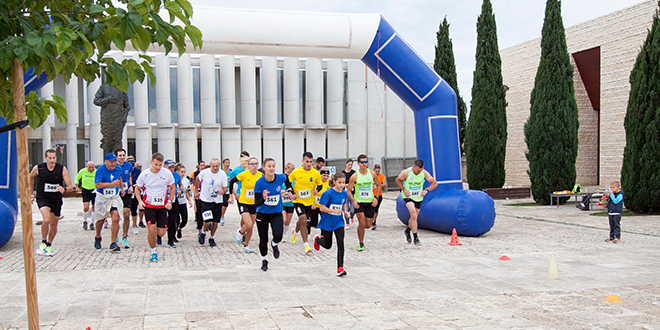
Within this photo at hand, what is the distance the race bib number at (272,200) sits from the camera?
837 cm

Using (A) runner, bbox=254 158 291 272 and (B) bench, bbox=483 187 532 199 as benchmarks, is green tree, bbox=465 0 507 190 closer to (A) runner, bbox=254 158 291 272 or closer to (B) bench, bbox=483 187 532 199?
(B) bench, bbox=483 187 532 199

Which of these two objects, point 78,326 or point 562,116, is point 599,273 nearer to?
point 78,326

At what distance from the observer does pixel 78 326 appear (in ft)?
17.3

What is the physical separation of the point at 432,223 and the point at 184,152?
740 inches

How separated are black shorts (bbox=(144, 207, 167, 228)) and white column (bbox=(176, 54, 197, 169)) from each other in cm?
1944

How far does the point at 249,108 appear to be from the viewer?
29.2 m

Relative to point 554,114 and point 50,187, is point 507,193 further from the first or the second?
point 50,187

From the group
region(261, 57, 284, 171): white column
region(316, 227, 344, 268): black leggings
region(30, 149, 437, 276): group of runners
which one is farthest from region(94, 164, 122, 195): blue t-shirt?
region(261, 57, 284, 171): white column

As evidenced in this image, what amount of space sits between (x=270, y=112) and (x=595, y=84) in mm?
15824

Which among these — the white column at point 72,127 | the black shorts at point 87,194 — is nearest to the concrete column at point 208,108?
the white column at point 72,127

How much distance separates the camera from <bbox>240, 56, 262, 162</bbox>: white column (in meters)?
29.0

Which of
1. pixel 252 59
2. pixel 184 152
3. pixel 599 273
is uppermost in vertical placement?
pixel 252 59

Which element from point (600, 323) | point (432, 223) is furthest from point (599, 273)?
point (432, 223)

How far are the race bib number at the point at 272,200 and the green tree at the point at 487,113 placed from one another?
18169 millimetres
